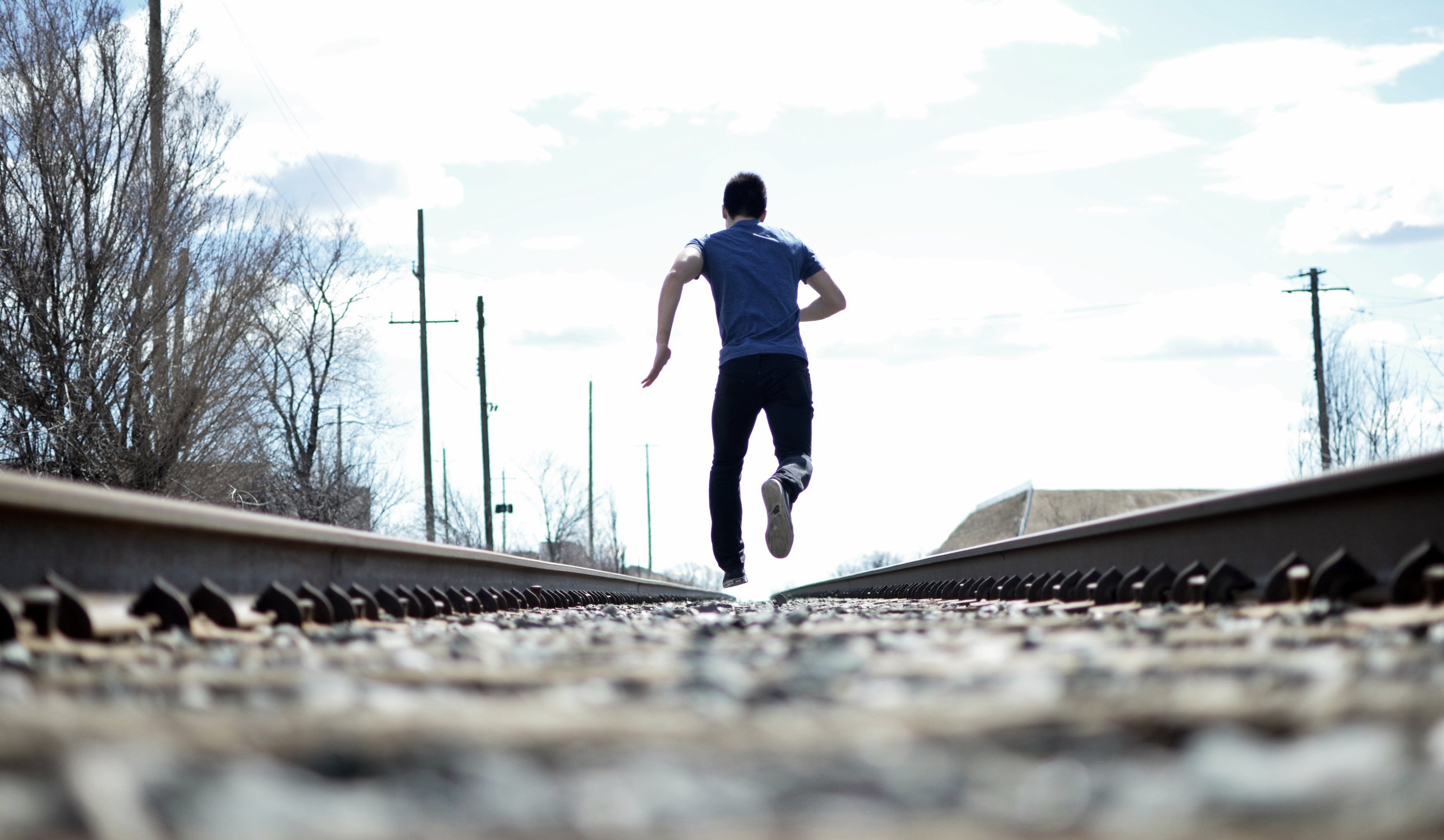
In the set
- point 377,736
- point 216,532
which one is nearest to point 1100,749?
point 377,736

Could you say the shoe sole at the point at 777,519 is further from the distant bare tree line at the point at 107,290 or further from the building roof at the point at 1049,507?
the building roof at the point at 1049,507

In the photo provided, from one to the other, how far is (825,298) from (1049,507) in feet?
186

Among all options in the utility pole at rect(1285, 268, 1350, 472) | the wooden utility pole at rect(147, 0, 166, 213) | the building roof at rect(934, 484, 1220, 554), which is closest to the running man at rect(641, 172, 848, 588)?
the wooden utility pole at rect(147, 0, 166, 213)

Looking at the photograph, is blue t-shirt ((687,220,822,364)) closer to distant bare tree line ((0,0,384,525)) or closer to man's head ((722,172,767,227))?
man's head ((722,172,767,227))

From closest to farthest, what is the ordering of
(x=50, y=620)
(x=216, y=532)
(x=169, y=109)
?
(x=50, y=620), (x=216, y=532), (x=169, y=109)

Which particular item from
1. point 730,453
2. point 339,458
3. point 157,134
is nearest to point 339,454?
point 339,458

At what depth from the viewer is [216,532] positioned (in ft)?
11.6

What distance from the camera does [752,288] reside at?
783cm

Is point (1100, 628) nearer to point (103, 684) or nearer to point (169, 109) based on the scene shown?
point (103, 684)

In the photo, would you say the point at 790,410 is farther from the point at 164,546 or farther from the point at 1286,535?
the point at 164,546

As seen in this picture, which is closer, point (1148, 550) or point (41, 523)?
point (41, 523)

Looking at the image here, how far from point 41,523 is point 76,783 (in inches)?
82.4

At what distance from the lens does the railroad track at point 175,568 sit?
8.79 ft

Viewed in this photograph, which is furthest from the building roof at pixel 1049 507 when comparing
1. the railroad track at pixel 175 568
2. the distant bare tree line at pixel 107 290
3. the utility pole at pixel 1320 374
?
the railroad track at pixel 175 568
